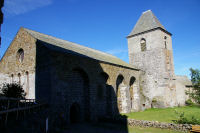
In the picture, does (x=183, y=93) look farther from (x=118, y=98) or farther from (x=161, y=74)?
(x=118, y=98)

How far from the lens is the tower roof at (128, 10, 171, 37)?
2666cm

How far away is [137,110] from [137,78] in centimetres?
462

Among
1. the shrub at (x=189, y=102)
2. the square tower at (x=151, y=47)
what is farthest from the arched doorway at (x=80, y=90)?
the shrub at (x=189, y=102)

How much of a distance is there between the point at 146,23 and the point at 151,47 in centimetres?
474

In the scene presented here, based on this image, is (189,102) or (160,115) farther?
(189,102)

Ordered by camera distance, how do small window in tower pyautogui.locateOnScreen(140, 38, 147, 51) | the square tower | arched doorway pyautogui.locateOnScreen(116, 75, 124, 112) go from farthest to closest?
small window in tower pyautogui.locateOnScreen(140, 38, 147, 51), the square tower, arched doorway pyautogui.locateOnScreen(116, 75, 124, 112)

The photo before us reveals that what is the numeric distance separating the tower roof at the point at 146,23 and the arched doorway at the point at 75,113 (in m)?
18.1

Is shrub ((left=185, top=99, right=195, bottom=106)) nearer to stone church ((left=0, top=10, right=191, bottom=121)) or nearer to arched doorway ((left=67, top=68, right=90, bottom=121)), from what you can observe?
stone church ((left=0, top=10, right=191, bottom=121))

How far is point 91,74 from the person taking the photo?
53.5 ft

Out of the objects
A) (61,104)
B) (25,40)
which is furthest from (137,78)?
(25,40)

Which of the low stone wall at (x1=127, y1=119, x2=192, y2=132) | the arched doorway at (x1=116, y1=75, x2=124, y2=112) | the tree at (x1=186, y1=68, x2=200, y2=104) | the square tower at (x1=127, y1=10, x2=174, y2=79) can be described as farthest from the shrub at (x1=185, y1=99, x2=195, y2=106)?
the low stone wall at (x1=127, y1=119, x2=192, y2=132)

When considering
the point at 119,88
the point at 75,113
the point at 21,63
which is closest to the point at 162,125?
the point at 75,113

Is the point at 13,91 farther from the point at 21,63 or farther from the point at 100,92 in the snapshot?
the point at 100,92

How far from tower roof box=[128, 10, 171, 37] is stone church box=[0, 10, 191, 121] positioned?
6.1 inches
